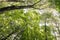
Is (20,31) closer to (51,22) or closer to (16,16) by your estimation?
(16,16)

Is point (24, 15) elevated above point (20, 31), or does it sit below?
above

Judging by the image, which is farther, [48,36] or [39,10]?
[39,10]

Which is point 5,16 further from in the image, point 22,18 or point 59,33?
point 59,33

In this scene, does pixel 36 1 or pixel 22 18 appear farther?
pixel 36 1

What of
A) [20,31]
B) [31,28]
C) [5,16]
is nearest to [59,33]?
[31,28]

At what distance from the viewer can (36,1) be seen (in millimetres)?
4980

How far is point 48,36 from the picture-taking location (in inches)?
167

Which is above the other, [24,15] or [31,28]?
[24,15]

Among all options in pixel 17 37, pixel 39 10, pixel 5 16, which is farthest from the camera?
pixel 39 10

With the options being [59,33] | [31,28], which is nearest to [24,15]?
[31,28]

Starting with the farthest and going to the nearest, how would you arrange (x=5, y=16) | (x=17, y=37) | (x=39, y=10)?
(x=39, y=10) → (x=5, y=16) → (x=17, y=37)

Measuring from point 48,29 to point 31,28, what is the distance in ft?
1.55

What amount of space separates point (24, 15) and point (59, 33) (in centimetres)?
109

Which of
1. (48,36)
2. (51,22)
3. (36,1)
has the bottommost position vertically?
(48,36)
